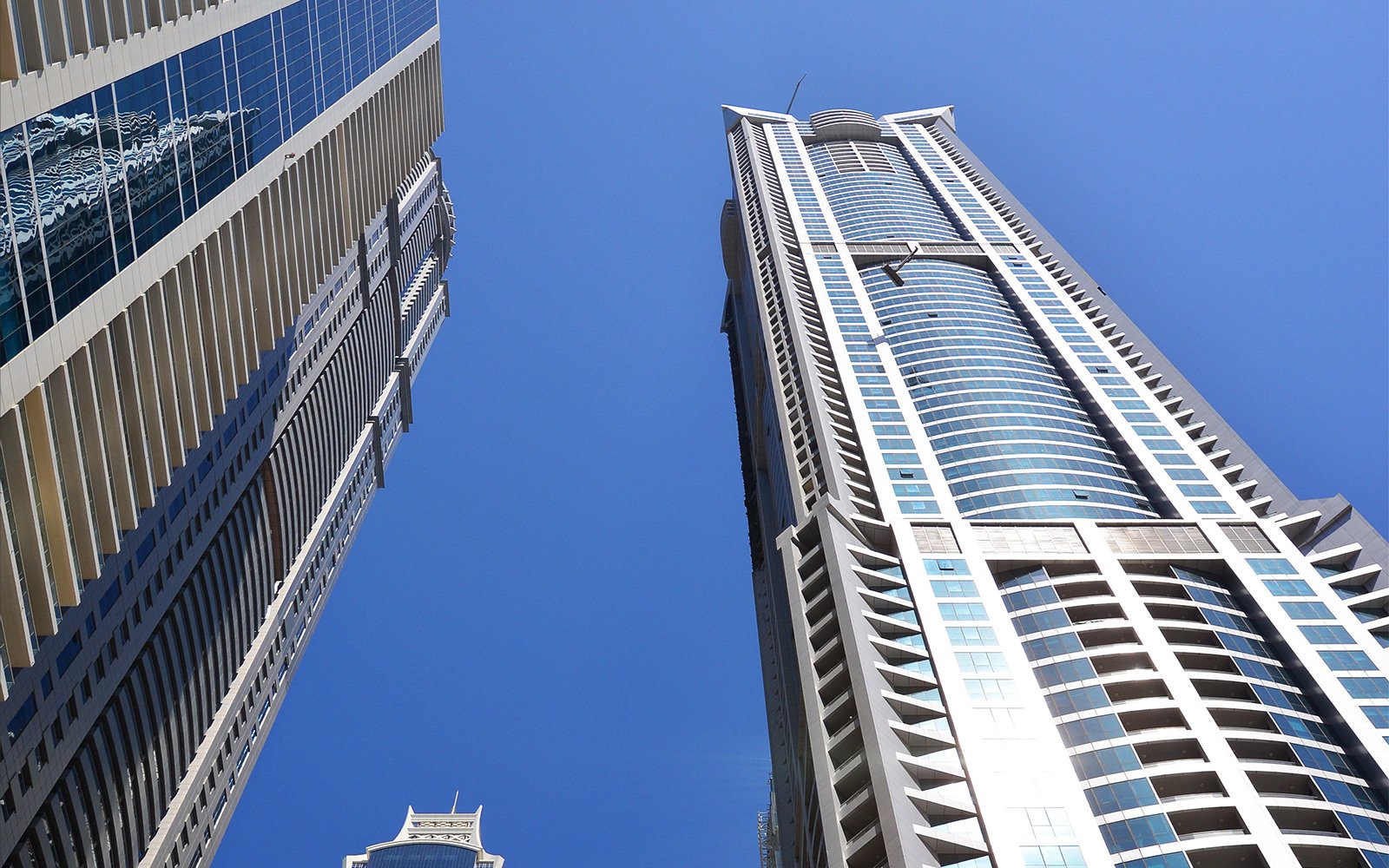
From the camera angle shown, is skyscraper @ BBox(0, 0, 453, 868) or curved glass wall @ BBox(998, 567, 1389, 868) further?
curved glass wall @ BBox(998, 567, 1389, 868)

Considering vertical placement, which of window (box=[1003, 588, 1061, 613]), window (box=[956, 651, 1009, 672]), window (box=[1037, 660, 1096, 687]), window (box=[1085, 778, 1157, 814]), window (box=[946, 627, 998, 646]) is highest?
window (box=[1003, 588, 1061, 613])

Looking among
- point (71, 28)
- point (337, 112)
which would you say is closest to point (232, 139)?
point (71, 28)

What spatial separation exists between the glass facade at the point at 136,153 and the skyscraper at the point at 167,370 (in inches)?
6.2

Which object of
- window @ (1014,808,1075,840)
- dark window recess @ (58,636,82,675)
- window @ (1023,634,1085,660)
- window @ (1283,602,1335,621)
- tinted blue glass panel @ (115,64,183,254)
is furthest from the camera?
dark window recess @ (58,636,82,675)

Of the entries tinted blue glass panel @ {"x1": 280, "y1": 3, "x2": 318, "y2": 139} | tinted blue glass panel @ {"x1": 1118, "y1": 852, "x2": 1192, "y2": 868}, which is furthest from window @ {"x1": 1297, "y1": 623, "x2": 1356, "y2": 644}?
tinted blue glass panel @ {"x1": 280, "y1": 3, "x2": 318, "y2": 139}

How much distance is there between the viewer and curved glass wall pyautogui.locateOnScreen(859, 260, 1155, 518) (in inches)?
3425

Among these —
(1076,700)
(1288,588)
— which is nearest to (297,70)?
(1076,700)

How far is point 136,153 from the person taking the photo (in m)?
51.8

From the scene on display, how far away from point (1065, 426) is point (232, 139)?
245 ft

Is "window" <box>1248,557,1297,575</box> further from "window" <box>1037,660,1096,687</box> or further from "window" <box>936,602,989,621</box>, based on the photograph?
"window" <box>936,602,989,621</box>

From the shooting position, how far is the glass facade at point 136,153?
42719 mm

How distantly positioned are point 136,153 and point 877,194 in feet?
419

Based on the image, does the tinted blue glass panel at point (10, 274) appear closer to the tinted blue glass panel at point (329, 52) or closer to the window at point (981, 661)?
the tinted blue glass panel at point (329, 52)

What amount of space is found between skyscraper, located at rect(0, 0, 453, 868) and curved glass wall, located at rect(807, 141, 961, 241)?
6418 centimetres
